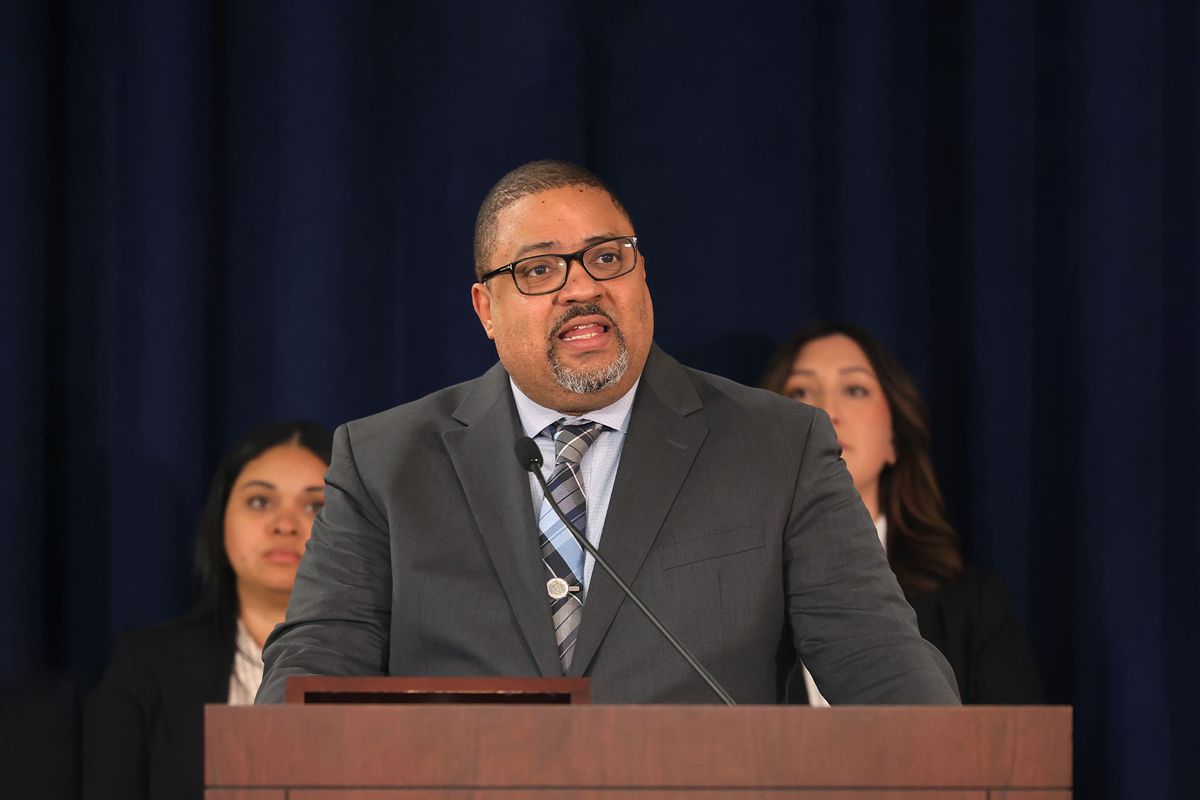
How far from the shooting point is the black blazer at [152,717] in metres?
3.00

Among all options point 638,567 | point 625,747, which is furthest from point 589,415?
point 625,747

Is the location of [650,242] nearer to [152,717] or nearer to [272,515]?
[272,515]

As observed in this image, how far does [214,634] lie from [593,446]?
4.32 feet

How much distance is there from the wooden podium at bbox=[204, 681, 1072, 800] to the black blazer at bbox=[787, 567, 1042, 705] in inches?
74.4

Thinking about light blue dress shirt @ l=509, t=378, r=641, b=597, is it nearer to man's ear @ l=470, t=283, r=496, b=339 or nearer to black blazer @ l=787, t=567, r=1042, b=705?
man's ear @ l=470, t=283, r=496, b=339

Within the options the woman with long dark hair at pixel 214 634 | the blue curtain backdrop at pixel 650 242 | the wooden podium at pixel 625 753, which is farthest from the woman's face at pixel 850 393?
the wooden podium at pixel 625 753

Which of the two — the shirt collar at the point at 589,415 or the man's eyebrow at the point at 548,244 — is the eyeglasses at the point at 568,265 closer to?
the man's eyebrow at the point at 548,244

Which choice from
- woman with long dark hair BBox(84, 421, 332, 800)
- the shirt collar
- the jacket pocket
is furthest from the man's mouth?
woman with long dark hair BBox(84, 421, 332, 800)

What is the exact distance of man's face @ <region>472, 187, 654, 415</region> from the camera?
2.07 m

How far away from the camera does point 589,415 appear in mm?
2121

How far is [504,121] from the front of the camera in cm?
332

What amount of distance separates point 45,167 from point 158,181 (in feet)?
0.77

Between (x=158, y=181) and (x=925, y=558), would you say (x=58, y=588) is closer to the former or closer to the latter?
(x=158, y=181)

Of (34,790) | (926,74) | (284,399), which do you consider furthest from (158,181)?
(926,74)
